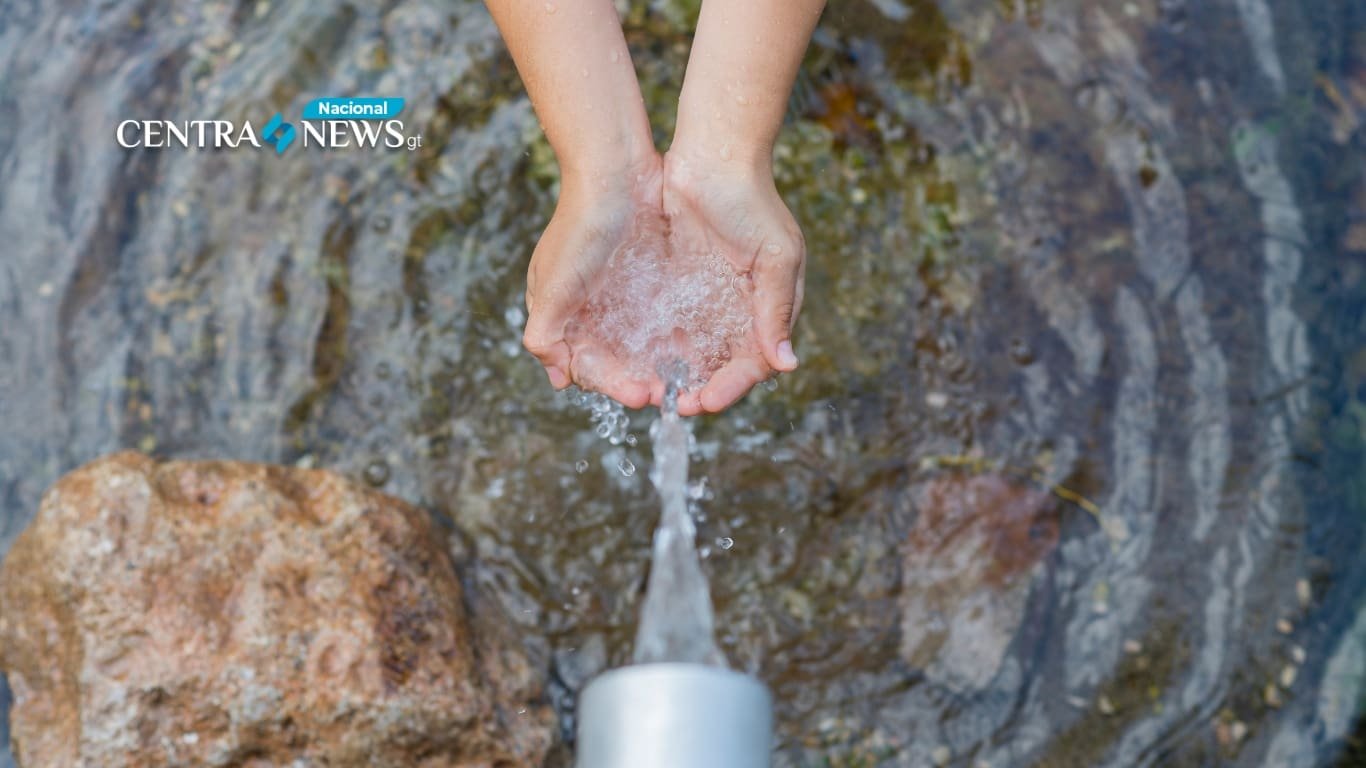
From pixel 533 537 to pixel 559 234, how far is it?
3.41 ft

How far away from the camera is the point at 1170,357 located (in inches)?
118

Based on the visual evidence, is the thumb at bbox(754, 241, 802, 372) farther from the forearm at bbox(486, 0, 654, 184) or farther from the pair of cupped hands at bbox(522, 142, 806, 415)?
the forearm at bbox(486, 0, 654, 184)

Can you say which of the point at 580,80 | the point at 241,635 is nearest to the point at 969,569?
the point at 580,80

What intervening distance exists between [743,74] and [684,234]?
396 millimetres

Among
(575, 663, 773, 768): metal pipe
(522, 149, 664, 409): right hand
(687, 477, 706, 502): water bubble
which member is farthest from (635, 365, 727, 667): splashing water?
(575, 663, 773, 768): metal pipe

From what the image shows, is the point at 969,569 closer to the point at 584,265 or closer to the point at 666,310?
the point at 666,310

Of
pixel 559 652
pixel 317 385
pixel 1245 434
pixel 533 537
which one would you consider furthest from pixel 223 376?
pixel 1245 434

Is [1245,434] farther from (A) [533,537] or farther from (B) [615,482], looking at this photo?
(A) [533,537]

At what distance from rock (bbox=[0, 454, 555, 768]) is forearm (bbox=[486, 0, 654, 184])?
108 cm

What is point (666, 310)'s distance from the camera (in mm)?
2508

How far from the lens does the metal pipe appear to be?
1.33 metres

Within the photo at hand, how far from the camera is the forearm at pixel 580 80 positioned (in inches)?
89.0

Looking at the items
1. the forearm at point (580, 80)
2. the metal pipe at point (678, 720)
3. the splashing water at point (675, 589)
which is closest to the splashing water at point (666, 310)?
the forearm at point (580, 80)

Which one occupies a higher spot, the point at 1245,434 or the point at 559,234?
the point at 559,234
